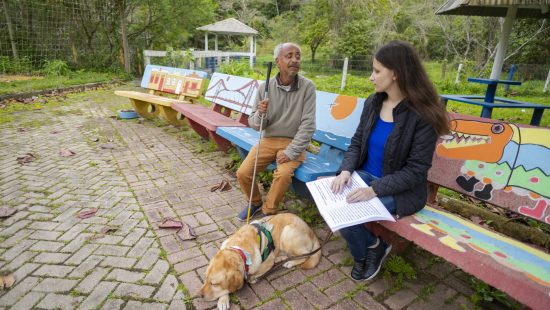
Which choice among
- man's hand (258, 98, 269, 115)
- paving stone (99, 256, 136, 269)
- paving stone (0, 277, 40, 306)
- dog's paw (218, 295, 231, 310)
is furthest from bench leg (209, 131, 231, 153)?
dog's paw (218, 295, 231, 310)

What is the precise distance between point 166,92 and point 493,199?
20.9ft

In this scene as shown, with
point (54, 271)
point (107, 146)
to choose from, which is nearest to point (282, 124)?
point (54, 271)

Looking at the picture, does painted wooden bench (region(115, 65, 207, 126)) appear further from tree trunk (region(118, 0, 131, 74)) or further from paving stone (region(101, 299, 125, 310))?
tree trunk (region(118, 0, 131, 74))

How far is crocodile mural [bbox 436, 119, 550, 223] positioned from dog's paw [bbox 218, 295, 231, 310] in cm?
203

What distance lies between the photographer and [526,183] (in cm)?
232

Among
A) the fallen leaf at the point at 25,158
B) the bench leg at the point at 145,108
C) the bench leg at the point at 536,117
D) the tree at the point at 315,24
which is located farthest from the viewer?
the tree at the point at 315,24

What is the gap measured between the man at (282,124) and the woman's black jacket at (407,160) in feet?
3.18


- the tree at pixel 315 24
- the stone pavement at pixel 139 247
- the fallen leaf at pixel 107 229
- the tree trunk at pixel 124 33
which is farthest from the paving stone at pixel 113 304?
the tree at pixel 315 24

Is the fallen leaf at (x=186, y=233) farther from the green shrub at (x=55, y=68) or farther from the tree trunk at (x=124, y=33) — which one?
the tree trunk at (x=124, y=33)

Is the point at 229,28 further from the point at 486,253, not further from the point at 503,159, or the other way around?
the point at 486,253

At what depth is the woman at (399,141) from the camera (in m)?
2.33

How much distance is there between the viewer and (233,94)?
547cm

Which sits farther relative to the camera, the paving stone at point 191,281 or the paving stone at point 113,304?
the paving stone at point 191,281

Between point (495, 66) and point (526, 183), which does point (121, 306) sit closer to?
point (526, 183)
